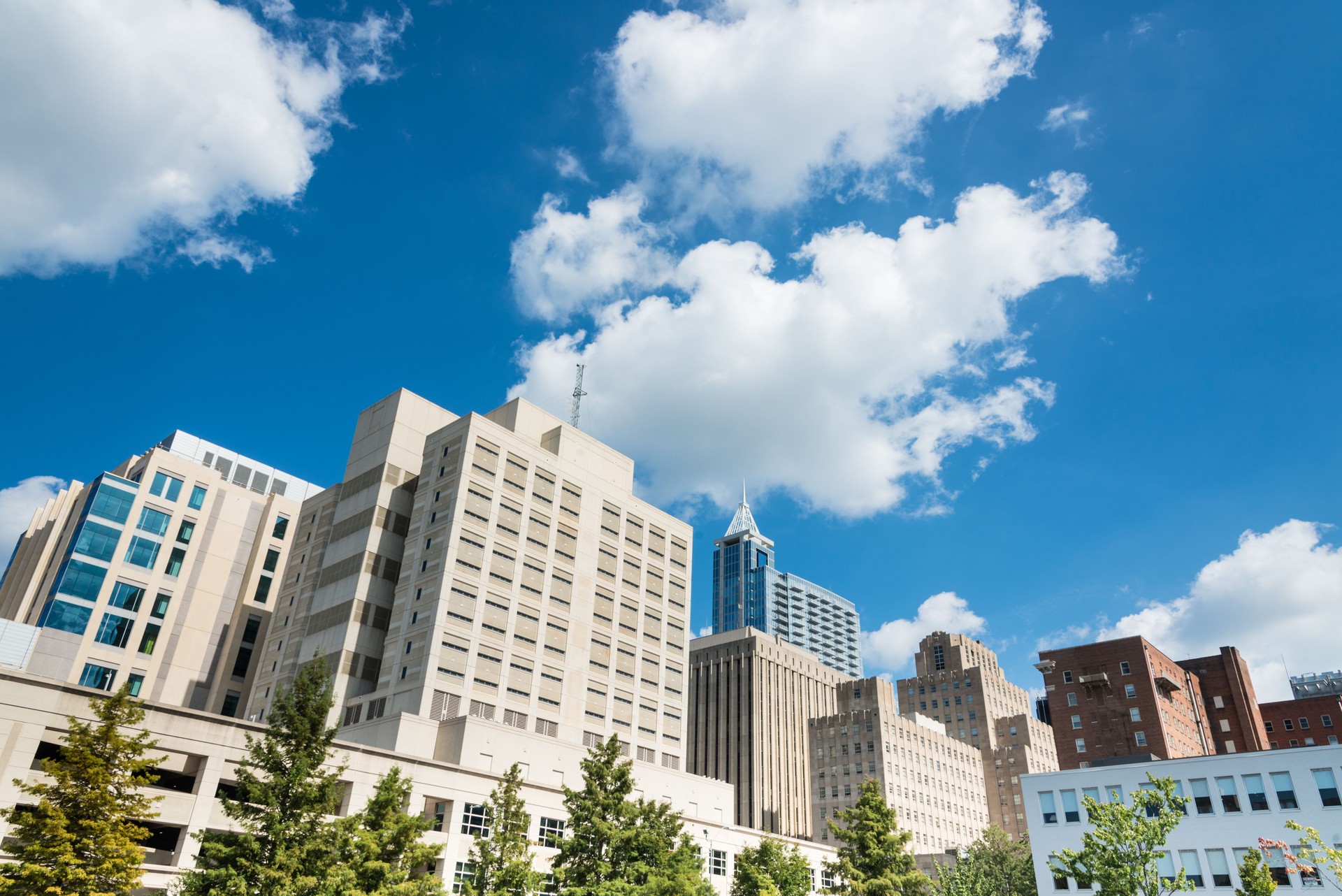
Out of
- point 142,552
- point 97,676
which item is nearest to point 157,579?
point 142,552

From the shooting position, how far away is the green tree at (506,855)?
138ft

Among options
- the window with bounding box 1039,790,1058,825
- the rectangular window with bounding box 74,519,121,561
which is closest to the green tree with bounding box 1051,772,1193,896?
the window with bounding box 1039,790,1058,825

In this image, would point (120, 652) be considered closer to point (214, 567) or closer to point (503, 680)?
point (214, 567)

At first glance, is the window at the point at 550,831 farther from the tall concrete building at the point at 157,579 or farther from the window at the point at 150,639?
the window at the point at 150,639

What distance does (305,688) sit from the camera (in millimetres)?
36812

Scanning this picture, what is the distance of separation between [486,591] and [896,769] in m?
89.8

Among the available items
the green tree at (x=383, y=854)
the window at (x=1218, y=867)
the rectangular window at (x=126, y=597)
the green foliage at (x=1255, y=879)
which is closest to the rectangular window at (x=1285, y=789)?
the window at (x=1218, y=867)

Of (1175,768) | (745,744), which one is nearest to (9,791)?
(1175,768)

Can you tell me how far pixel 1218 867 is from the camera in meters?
58.7

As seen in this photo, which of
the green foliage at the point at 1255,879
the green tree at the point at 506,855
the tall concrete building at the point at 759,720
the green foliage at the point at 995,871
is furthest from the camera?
the tall concrete building at the point at 759,720

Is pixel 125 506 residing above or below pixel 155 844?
above

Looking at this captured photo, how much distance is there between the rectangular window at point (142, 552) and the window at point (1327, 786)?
4252 inches

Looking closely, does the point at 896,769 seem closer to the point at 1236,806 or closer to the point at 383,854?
the point at 1236,806

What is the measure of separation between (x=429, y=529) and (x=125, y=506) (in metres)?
36.4
